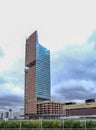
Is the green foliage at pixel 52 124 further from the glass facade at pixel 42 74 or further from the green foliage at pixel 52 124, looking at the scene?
the glass facade at pixel 42 74

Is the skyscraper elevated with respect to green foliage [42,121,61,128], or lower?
elevated

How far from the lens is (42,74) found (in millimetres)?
187750

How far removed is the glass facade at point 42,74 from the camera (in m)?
178

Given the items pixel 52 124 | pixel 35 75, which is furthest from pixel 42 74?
pixel 52 124

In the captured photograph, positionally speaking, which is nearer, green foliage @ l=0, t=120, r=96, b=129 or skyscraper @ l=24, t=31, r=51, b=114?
green foliage @ l=0, t=120, r=96, b=129

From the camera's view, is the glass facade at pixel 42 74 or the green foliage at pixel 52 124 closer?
the green foliage at pixel 52 124

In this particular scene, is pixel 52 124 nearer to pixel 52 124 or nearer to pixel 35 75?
pixel 52 124

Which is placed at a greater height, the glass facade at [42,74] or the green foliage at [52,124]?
the glass facade at [42,74]

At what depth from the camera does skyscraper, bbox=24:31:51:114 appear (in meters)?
172

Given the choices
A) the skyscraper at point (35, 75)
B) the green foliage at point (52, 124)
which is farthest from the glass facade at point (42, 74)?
the green foliage at point (52, 124)

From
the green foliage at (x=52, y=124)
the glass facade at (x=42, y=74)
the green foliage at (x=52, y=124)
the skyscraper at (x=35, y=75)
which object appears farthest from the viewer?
the glass facade at (x=42, y=74)

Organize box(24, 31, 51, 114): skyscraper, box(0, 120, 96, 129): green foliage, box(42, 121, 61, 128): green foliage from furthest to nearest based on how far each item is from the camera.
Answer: box(24, 31, 51, 114): skyscraper → box(42, 121, 61, 128): green foliage → box(0, 120, 96, 129): green foliage

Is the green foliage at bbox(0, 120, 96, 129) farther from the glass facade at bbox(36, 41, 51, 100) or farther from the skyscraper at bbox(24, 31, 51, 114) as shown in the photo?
the glass facade at bbox(36, 41, 51, 100)

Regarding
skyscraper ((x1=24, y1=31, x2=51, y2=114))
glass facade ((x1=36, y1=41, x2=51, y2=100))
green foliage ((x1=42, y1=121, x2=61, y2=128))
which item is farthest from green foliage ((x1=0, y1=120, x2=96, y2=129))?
glass facade ((x1=36, y1=41, x2=51, y2=100))
